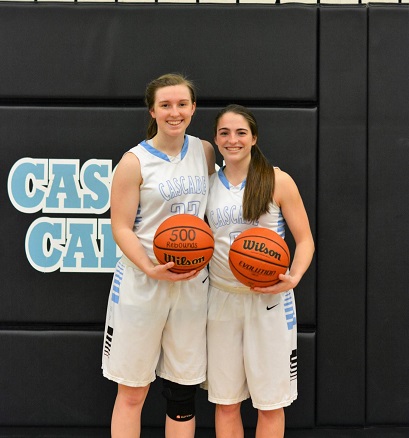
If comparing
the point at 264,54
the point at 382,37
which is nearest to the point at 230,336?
the point at 264,54

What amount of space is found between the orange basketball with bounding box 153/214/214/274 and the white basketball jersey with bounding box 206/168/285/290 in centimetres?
15

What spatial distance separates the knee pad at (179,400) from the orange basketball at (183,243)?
52 centimetres

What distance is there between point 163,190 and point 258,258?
17.3 inches

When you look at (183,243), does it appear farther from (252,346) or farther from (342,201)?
(342,201)

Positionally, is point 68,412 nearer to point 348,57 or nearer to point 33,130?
point 33,130

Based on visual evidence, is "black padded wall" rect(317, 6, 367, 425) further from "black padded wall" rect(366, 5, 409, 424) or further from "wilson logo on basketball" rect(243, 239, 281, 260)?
"wilson logo on basketball" rect(243, 239, 281, 260)

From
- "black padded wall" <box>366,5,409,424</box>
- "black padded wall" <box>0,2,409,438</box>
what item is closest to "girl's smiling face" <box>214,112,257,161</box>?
"black padded wall" <box>0,2,409,438</box>

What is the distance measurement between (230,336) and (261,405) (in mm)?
288

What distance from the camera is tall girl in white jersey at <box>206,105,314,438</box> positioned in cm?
198

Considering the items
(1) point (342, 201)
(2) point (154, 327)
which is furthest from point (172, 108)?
(1) point (342, 201)

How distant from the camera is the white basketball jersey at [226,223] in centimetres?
200

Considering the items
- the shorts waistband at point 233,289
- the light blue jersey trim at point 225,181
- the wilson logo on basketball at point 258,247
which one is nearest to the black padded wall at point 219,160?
the light blue jersey trim at point 225,181

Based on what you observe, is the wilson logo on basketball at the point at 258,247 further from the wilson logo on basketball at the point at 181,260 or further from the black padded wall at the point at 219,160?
the black padded wall at the point at 219,160

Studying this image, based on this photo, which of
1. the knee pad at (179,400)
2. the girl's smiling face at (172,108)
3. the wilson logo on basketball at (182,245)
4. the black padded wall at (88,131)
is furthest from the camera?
the black padded wall at (88,131)
